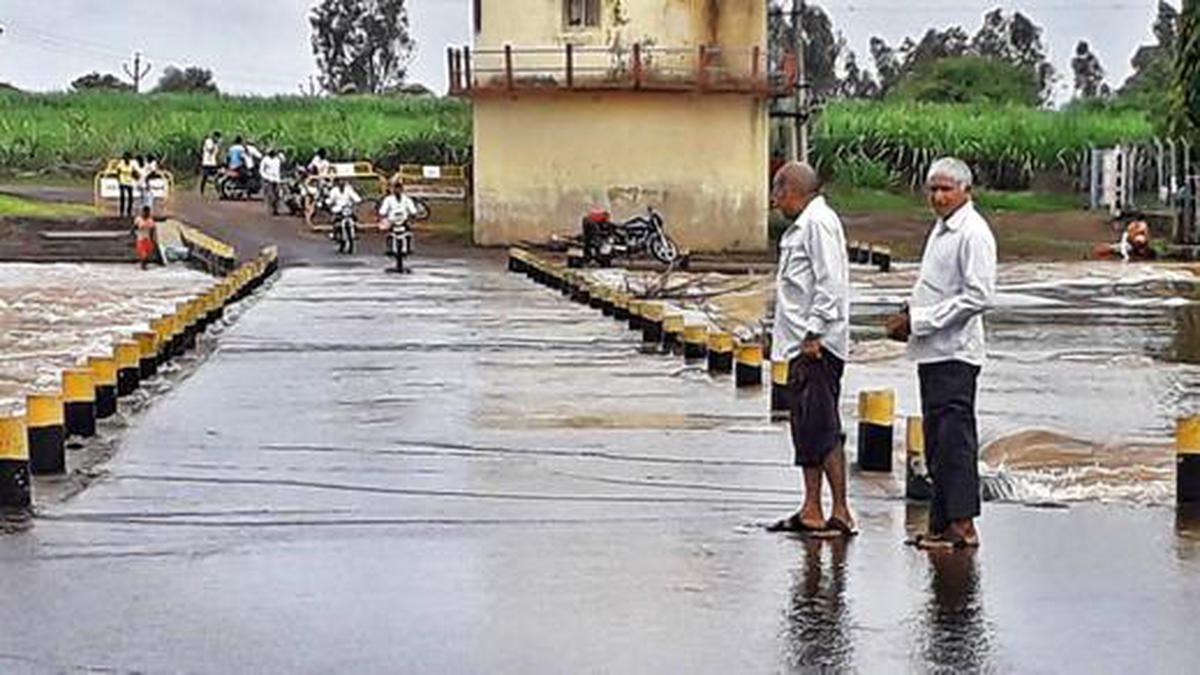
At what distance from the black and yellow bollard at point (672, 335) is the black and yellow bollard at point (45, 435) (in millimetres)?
9103

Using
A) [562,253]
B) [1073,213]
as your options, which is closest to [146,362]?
[562,253]

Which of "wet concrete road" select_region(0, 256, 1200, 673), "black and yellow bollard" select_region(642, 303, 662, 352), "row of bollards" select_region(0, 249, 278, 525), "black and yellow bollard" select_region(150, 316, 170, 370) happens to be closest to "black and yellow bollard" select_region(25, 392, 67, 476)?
"row of bollards" select_region(0, 249, 278, 525)

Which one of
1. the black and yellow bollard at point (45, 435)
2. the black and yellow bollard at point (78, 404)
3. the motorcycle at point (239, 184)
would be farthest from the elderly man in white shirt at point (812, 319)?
the motorcycle at point (239, 184)

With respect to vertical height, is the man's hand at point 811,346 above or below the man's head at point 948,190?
below

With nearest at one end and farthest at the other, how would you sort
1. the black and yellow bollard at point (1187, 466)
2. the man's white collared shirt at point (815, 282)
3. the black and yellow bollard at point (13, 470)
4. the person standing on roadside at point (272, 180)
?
the man's white collared shirt at point (815, 282)
the black and yellow bollard at point (13, 470)
the black and yellow bollard at point (1187, 466)
the person standing on roadside at point (272, 180)

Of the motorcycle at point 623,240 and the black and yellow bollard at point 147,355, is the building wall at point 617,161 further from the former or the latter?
the black and yellow bollard at point 147,355

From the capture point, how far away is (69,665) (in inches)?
294

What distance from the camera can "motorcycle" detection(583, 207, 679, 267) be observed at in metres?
39.3

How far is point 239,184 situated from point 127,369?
39.0m

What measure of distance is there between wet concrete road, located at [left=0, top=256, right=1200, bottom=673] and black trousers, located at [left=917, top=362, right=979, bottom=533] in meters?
0.28

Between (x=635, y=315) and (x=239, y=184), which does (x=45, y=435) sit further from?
(x=239, y=184)

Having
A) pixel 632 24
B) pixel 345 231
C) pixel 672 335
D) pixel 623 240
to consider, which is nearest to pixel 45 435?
pixel 672 335

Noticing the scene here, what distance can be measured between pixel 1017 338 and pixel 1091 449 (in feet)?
30.6

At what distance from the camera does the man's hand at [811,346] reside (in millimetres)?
9617
